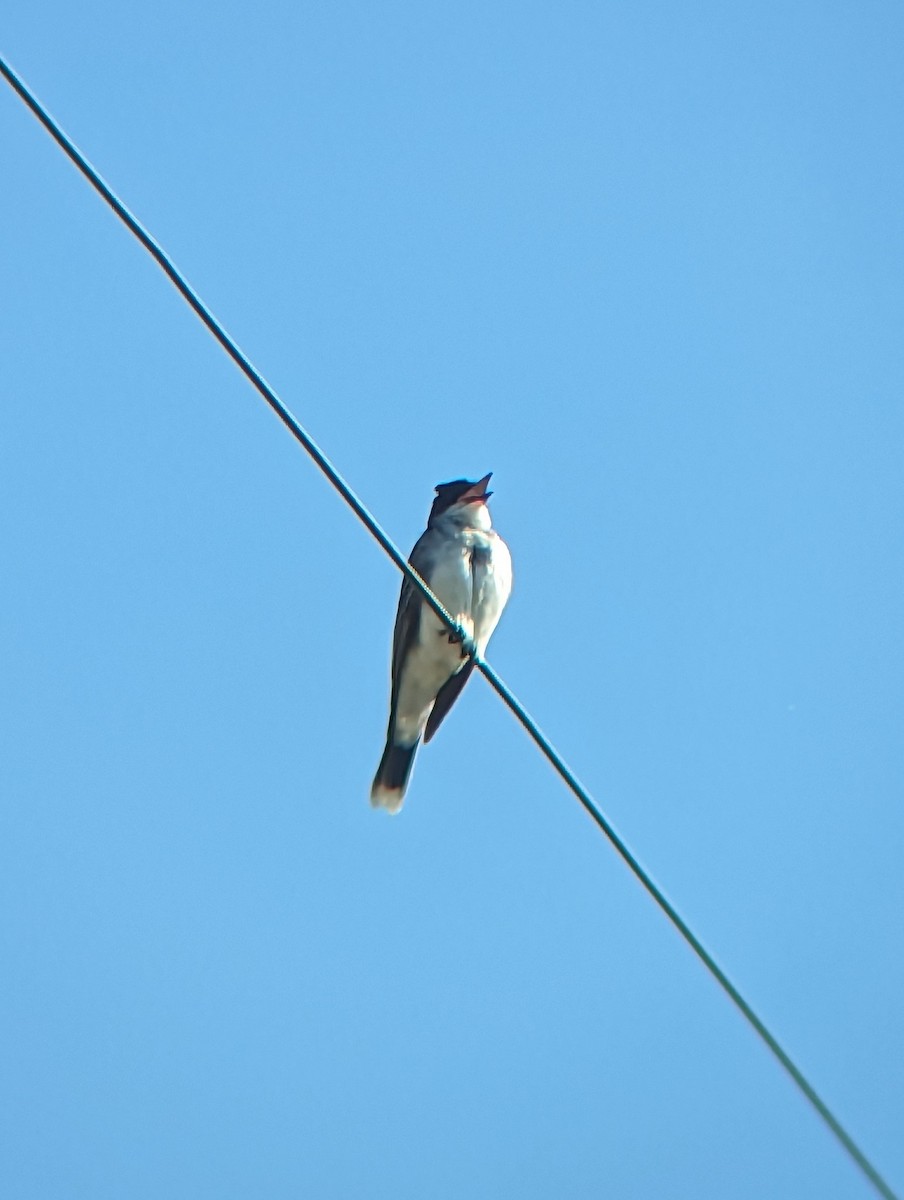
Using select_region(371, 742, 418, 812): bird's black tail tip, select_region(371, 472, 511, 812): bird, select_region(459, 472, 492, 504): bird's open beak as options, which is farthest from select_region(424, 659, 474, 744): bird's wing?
select_region(459, 472, 492, 504): bird's open beak

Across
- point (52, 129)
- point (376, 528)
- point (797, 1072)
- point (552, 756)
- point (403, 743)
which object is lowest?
point (797, 1072)

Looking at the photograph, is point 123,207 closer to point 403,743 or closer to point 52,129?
point 52,129

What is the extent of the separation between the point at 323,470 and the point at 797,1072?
199cm

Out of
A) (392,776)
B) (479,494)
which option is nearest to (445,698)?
(392,776)

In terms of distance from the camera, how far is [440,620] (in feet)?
29.1

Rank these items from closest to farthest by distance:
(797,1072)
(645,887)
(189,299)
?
(797,1072) → (645,887) → (189,299)

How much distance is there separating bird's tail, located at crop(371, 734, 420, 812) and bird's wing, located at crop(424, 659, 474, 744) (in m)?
0.18

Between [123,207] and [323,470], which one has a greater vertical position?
[123,207]

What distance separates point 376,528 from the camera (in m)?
4.58

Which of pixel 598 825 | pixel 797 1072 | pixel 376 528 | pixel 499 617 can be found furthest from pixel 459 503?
pixel 797 1072

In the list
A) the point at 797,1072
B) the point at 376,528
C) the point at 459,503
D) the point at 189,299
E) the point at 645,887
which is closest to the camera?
the point at 797,1072

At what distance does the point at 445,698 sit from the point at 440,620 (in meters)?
0.55

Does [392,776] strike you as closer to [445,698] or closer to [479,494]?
[445,698]

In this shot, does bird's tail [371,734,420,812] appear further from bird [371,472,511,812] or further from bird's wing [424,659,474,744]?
bird's wing [424,659,474,744]
